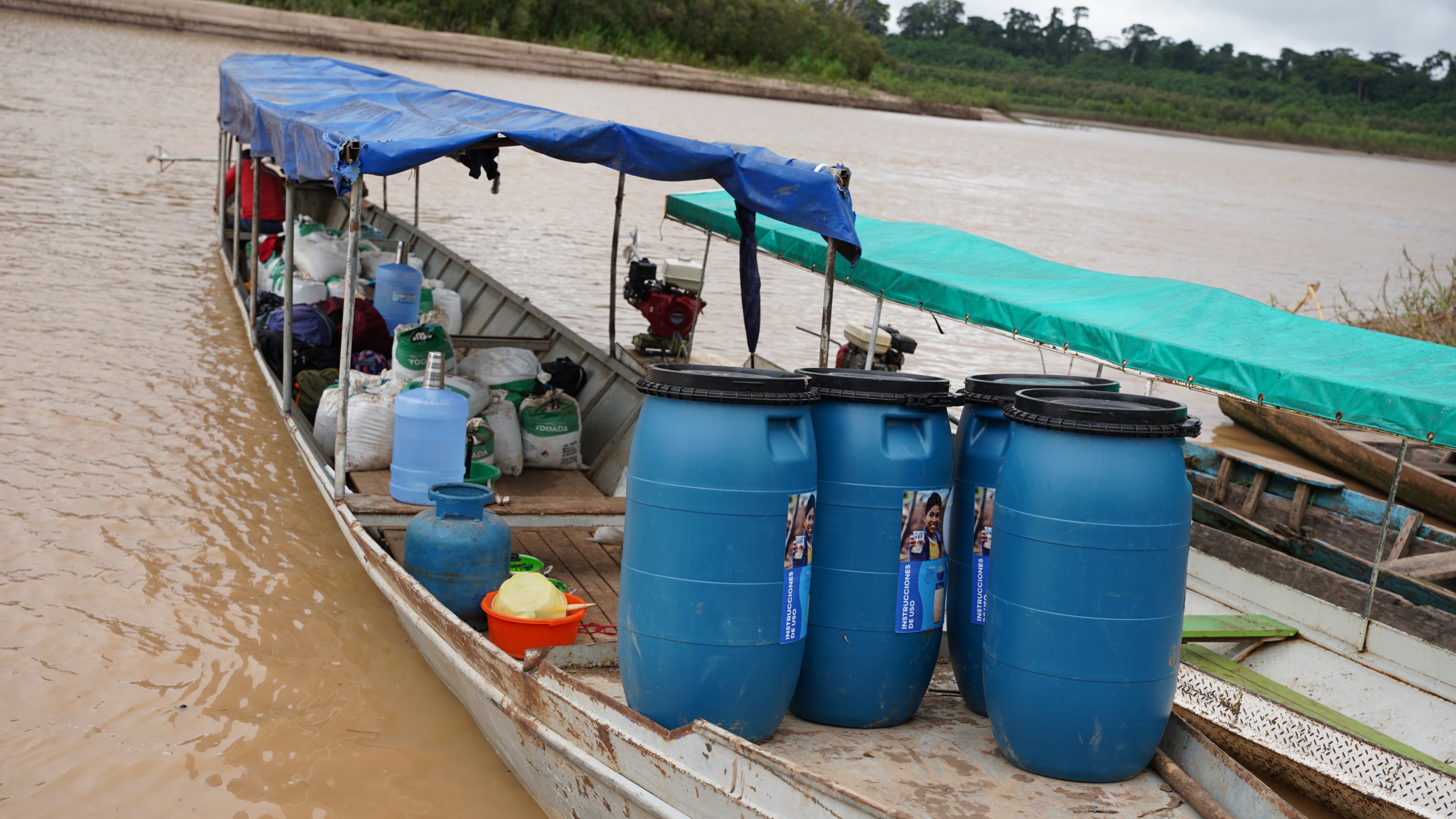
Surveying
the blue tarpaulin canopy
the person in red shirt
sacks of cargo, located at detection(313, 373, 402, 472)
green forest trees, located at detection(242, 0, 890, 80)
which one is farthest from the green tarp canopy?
green forest trees, located at detection(242, 0, 890, 80)

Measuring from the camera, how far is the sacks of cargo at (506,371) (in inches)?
265

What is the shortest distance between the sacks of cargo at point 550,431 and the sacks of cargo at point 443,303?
2799 mm

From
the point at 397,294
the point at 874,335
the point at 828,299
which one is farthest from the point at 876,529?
the point at 397,294

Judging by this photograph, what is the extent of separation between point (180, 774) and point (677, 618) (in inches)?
89.5

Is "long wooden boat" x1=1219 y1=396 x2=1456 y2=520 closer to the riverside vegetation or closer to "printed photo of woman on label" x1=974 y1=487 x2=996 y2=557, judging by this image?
"printed photo of woman on label" x1=974 y1=487 x2=996 y2=557

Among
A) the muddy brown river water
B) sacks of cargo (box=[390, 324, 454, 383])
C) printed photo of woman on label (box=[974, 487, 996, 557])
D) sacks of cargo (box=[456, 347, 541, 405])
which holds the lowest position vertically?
the muddy brown river water

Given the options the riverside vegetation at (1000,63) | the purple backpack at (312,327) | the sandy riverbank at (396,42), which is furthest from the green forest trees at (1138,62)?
the purple backpack at (312,327)

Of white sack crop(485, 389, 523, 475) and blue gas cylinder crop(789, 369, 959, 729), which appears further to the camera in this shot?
white sack crop(485, 389, 523, 475)

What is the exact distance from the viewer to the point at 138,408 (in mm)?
8172

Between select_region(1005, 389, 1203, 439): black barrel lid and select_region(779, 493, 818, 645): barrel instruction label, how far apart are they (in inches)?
25.1

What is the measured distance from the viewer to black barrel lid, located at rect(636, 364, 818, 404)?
125 inches

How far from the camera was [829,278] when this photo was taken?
198 inches

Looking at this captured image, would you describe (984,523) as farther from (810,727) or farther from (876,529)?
(810,727)

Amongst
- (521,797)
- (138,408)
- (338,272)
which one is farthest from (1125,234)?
(521,797)
